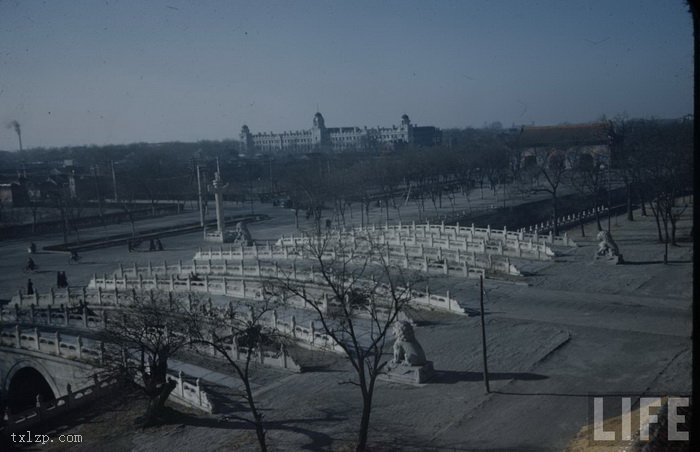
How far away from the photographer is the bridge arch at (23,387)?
68.5ft

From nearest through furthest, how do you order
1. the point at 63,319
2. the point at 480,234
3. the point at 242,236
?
the point at 63,319 → the point at 480,234 → the point at 242,236

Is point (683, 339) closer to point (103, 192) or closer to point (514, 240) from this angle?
point (514, 240)

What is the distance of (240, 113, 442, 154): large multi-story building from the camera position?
443 ft

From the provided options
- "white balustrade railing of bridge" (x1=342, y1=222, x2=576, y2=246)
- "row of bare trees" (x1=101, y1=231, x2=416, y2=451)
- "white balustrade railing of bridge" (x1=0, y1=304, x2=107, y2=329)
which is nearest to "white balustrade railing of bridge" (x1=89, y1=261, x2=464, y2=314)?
"row of bare trees" (x1=101, y1=231, x2=416, y2=451)

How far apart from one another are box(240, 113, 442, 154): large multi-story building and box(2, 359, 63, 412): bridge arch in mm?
97272

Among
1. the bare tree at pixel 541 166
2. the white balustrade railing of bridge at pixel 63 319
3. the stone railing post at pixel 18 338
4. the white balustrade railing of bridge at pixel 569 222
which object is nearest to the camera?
the white balustrade railing of bridge at pixel 63 319

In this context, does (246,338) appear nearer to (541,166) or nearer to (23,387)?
(23,387)

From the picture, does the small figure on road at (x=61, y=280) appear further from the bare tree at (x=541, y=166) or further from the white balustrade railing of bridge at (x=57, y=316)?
the bare tree at (x=541, y=166)

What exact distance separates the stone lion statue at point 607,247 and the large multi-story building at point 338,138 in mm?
89822

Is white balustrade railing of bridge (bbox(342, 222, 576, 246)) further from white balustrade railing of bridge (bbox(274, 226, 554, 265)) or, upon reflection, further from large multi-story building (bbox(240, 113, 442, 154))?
large multi-story building (bbox(240, 113, 442, 154))

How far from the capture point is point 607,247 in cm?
2573

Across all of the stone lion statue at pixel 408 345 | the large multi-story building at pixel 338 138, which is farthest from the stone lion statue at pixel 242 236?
the large multi-story building at pixel 338 138

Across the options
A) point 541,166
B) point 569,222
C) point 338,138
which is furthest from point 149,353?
point 338,138

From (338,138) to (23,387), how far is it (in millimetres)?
136958
